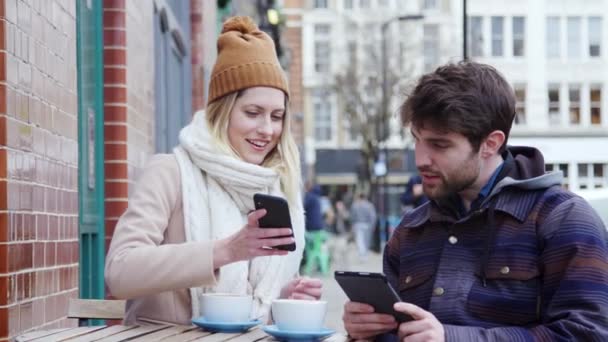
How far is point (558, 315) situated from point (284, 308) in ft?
2.64

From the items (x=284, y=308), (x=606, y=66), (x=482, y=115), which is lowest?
(x=284, y=308)

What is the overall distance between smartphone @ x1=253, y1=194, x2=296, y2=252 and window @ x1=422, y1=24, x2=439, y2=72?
55.1m

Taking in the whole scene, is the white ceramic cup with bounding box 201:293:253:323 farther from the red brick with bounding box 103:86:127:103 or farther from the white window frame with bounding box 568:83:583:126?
the white window frame with bounding box 568:83:583:126

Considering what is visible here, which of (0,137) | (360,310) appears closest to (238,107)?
(0,137)

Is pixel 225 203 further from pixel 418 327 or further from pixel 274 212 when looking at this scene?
pixel 418 327

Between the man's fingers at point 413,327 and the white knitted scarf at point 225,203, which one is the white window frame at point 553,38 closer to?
the white knitted scarf at point 225,203

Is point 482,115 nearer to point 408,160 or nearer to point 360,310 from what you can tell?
point 360,310

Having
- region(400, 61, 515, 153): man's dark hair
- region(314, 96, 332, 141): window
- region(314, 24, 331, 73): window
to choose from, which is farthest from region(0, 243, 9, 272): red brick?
region(314, 96, 332, 141): window

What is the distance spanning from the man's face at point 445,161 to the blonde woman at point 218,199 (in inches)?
27.3

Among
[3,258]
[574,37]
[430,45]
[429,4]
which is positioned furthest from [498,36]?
[3,258]

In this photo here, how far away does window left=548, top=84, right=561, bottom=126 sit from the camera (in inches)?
2312

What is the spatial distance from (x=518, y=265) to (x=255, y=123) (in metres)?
1.38

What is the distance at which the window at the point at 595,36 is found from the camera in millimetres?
60094

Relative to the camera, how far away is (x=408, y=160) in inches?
2366
